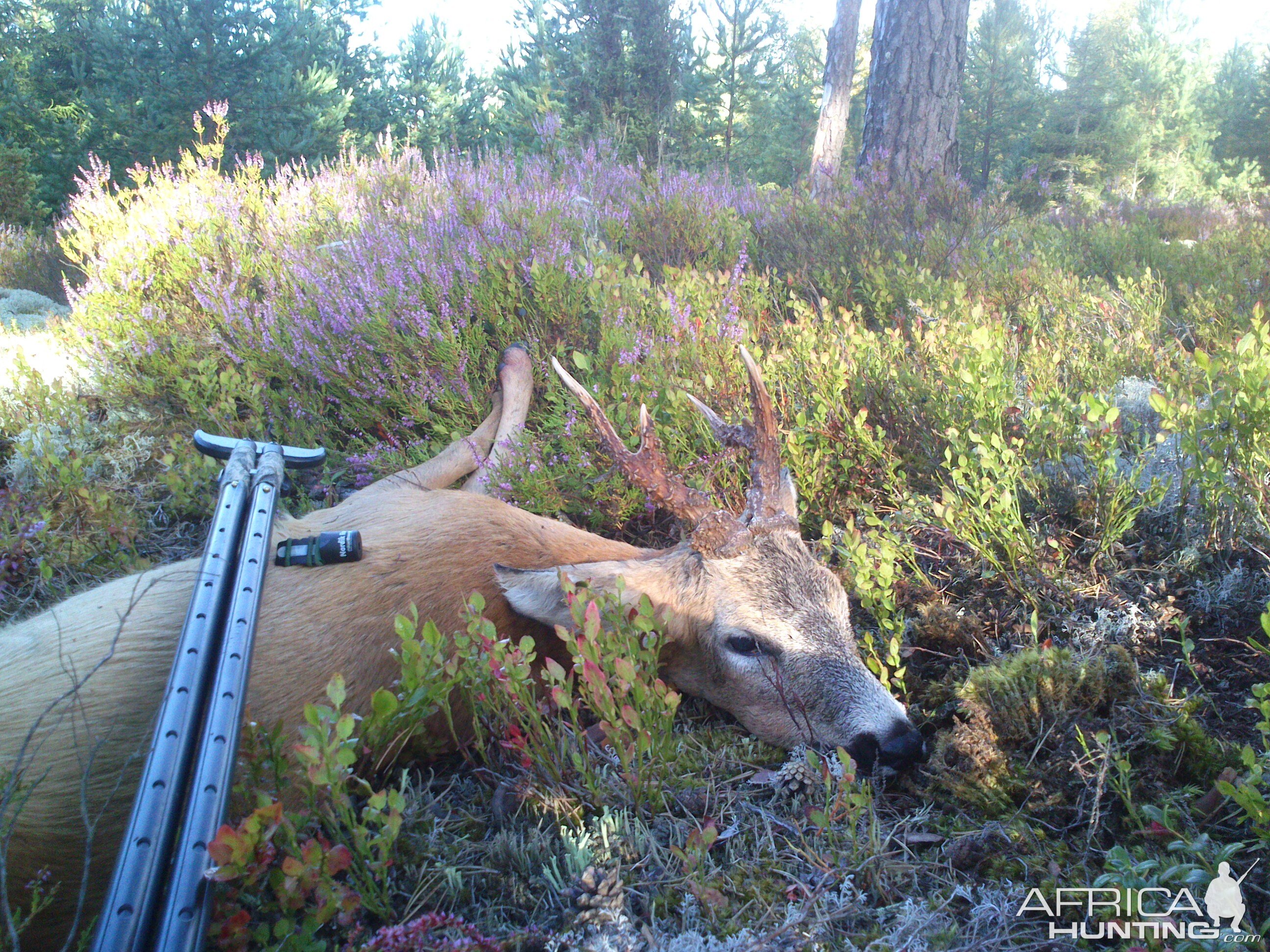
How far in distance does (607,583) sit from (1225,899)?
75.5 inches

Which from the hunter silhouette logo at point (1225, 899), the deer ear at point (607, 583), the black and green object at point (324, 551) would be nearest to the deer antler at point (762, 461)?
the deer ear at point (607, 583)

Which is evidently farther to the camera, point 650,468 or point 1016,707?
point 650,468

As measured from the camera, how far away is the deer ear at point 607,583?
108 inches

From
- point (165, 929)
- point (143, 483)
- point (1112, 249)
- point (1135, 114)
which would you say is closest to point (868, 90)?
point (1112, 249)

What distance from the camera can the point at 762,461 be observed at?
303 centimetres

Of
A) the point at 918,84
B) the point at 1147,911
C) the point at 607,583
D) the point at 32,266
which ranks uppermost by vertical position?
the point at 918,84

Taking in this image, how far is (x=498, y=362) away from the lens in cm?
488

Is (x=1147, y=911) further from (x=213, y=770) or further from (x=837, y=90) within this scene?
(x=837, y=90)

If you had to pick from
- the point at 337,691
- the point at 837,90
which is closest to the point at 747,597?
the point at 337,691

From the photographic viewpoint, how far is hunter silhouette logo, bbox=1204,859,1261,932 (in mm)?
1516

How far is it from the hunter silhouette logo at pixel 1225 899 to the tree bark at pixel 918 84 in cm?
806

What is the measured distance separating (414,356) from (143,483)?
70.7 inches

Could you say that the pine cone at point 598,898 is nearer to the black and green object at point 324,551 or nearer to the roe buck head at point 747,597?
the roe buck head at point 747,597

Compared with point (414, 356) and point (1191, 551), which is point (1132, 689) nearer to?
point (1191, 551)
